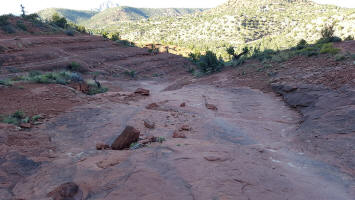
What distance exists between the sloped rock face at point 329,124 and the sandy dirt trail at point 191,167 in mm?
466

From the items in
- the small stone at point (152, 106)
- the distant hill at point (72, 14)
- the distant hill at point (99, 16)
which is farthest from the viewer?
the distant hill at point (72, 14)

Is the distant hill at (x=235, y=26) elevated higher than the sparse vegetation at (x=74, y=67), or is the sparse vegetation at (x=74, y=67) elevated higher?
the distant hill at (x=235, y=26)

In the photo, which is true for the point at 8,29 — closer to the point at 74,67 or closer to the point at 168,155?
the point at 74,67

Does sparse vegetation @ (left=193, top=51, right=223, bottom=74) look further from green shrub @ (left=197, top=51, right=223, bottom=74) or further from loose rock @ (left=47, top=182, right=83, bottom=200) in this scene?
loose rock @ (left=47, top=182, right=83, bottom=200)

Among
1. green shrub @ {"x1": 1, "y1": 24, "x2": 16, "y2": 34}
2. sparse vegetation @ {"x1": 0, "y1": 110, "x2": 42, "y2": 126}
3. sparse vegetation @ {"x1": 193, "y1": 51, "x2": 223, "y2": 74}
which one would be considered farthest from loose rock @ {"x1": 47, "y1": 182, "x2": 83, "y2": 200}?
green shrub @ {"x1": 1, "y1": 24, "x2": 16, "y2": 34}

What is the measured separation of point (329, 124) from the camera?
250 inches

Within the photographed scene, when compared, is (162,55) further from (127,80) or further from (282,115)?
(282,115)

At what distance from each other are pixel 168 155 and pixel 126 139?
1690mm

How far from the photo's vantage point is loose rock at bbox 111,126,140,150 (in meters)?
5.57

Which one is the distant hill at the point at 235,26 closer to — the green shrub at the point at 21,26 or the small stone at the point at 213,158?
the green shrub at the point at 21,26

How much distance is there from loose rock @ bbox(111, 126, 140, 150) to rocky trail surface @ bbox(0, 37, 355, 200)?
1.50ft

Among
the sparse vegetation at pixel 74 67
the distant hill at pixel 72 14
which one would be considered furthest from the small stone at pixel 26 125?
the distant hill at pixel 72 14

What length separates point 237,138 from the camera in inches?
262

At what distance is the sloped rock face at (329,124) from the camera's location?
4.98m
